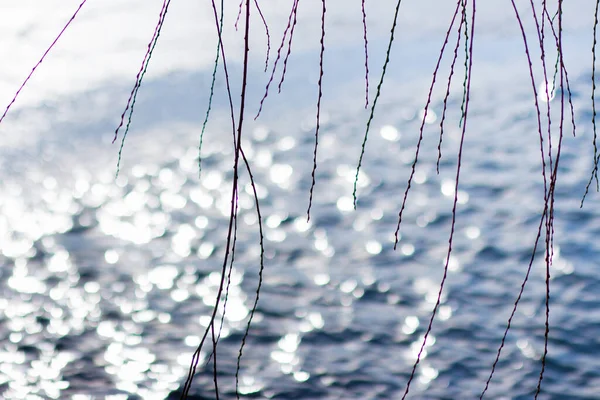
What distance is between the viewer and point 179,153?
2604 millimetres

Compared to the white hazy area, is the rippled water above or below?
below

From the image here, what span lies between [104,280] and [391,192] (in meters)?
0.79

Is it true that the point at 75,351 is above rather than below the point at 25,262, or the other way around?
below

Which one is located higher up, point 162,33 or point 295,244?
point 162,33

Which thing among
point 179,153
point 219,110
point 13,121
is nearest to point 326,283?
point 179,153

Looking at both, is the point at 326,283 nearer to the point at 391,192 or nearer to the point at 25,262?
the point at 391,192

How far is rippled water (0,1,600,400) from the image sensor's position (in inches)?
74.4

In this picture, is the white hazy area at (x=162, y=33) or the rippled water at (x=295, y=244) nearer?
the rippled water at (x=295, y=244)

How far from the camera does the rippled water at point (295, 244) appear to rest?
1890 mm

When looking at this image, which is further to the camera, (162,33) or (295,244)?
(162,33)

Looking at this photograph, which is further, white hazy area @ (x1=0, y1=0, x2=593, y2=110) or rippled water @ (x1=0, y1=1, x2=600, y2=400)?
white hazy area @ (x1=0, y1=0, x2=593, y2=110)

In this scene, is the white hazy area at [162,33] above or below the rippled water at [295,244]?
above

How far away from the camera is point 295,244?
7.42 ft

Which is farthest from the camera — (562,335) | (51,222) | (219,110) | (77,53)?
(77,53)
